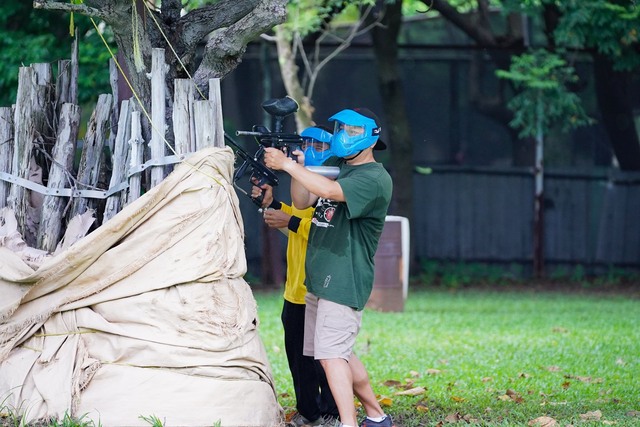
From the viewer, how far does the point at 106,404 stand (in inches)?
220

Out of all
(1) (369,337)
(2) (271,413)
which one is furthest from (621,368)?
(2) (271,413)

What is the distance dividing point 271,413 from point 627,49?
11307 mm

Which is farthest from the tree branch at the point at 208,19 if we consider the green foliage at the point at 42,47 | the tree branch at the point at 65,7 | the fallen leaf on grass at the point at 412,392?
the green foliage at the point at 42,47

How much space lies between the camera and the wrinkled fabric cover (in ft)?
18.4

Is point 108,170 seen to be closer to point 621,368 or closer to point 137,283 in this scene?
point 137,283

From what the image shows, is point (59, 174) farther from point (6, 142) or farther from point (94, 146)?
point (6, 142)

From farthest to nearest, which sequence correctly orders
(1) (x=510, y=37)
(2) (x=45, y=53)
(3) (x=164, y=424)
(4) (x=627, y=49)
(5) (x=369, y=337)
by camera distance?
(1) (x=510, y=37)
(4) (x=627, y=49)
(2) (x=45, y=53)
(5) (x=369, y=337)
(3) (x=164, y=424)

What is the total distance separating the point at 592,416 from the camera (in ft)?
22.1

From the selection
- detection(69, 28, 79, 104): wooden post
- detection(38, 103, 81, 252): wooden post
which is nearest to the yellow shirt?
detection(38, 103, 81, 252): wooden post

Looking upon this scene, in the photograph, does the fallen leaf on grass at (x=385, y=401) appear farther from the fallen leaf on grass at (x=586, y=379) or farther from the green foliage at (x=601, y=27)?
the green foliage at (x=601, y=27)

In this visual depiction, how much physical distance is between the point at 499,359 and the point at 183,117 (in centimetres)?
453

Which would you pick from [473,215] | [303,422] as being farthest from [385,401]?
[473,215]

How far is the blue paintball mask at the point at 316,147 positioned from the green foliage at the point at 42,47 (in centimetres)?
702

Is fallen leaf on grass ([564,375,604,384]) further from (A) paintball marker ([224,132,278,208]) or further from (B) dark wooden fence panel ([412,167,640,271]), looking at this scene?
(B) dark wooden fence panel ([412,167,640,271])
